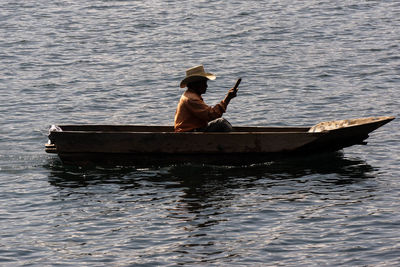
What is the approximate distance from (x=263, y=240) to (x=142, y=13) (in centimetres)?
1980

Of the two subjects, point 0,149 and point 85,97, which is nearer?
point 0,149

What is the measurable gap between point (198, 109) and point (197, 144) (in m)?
0.56

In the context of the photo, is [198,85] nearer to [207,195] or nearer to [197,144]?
[197,144]

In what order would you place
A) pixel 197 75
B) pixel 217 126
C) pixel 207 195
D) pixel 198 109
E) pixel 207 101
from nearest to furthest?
pixel 207 195
pixel 197 75
pixel 198 109
pixel 217 126
pixel 207 101

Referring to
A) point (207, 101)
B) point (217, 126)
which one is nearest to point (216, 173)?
point (217, 126)

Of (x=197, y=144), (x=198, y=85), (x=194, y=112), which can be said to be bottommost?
(x=197, y=144)

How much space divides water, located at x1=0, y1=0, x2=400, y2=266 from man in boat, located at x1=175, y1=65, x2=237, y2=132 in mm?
650

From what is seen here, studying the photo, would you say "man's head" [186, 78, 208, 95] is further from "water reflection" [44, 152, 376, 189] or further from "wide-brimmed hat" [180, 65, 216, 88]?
"water reflection" [44, 152, 376, 189]

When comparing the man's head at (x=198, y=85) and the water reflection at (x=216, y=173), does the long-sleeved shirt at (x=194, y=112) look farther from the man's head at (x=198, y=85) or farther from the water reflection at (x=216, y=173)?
the water reflection at (x=216, y=173)

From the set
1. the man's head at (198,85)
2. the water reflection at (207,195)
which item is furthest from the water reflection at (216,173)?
the man's head at (198,85)

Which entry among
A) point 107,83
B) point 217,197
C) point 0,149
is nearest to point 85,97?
point 107,83

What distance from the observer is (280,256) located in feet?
34.5

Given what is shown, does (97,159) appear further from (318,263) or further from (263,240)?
(318,263)

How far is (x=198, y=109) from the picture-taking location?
14.0 metres
